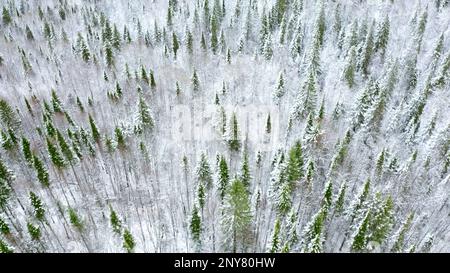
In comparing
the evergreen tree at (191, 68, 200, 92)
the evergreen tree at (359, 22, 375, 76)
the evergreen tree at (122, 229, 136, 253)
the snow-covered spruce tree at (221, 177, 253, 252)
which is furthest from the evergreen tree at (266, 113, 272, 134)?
the evergreen tree at (122, 229, 136, 253)

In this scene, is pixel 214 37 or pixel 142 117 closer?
pixel 142 117

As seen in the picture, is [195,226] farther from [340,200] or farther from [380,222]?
[380,222]

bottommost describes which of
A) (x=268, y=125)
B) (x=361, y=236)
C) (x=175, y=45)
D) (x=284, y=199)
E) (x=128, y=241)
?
(x=128, y=241)

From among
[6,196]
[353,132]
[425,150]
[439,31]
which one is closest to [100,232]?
[6,196]

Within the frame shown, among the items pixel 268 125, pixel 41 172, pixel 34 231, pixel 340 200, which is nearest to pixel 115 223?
pixel 34 231

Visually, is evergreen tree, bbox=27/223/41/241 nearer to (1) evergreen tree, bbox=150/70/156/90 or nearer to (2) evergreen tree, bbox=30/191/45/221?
(2) evergreen tree, bbox=30/191/45/221

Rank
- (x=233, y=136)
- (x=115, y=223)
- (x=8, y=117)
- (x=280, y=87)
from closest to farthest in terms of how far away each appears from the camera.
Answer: (x=115, y=223), (x=233, y=136), (x=8, y=117), (x=280, y=87)
